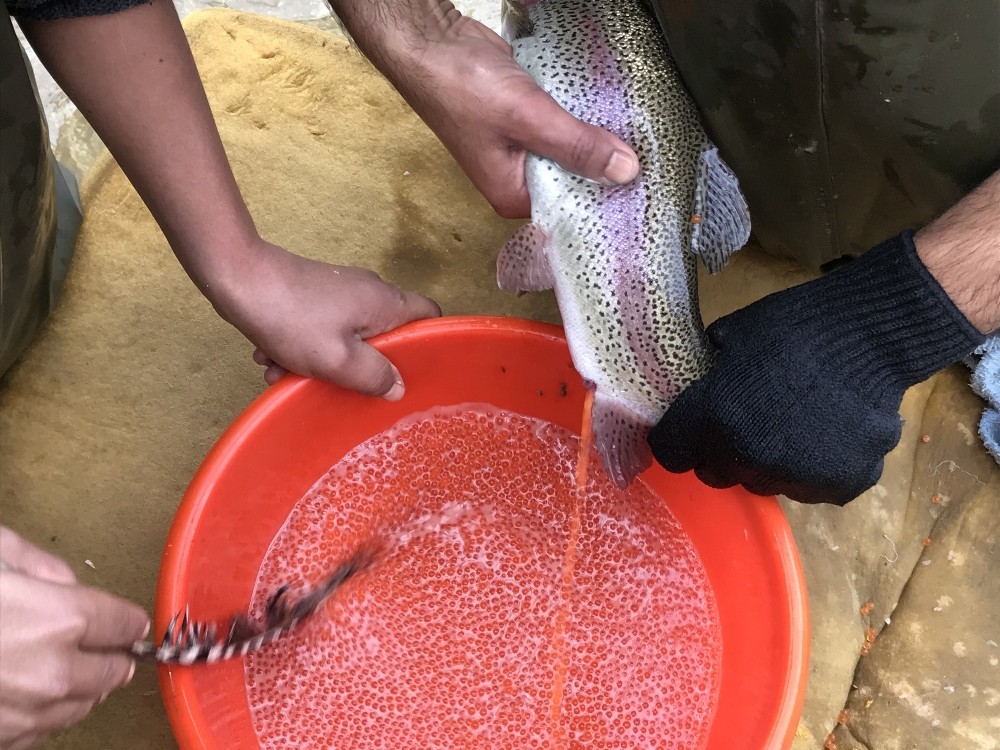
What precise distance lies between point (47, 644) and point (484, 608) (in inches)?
29.2

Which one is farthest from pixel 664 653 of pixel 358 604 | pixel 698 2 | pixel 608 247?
pixel 698 2

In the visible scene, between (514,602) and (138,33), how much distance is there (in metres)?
0.98

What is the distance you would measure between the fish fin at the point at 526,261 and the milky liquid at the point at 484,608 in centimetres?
29

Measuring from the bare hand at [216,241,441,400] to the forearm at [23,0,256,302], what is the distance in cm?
5

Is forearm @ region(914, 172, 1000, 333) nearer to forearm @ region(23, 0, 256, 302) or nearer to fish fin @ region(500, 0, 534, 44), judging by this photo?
fish fin @ region(500, 0, 534, 44)

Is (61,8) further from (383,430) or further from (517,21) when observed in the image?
(383,430)

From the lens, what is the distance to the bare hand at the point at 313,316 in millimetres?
1168

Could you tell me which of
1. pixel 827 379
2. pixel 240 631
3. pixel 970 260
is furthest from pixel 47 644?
pixel 970 260

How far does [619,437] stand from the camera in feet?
4.04

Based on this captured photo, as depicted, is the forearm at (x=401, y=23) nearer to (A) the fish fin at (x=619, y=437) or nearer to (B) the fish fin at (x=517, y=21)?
(B) the fish fin at (x=517, y=21)

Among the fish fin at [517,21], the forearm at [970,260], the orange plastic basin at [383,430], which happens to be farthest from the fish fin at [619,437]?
the fish fin at [517,21]

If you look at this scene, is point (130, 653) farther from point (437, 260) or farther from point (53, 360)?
point (437, 260)

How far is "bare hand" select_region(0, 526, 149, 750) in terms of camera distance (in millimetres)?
743

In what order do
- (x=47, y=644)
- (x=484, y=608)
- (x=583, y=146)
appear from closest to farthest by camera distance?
(x=47, y=644) → (x=583, y=146) → (x=484, y=608)
